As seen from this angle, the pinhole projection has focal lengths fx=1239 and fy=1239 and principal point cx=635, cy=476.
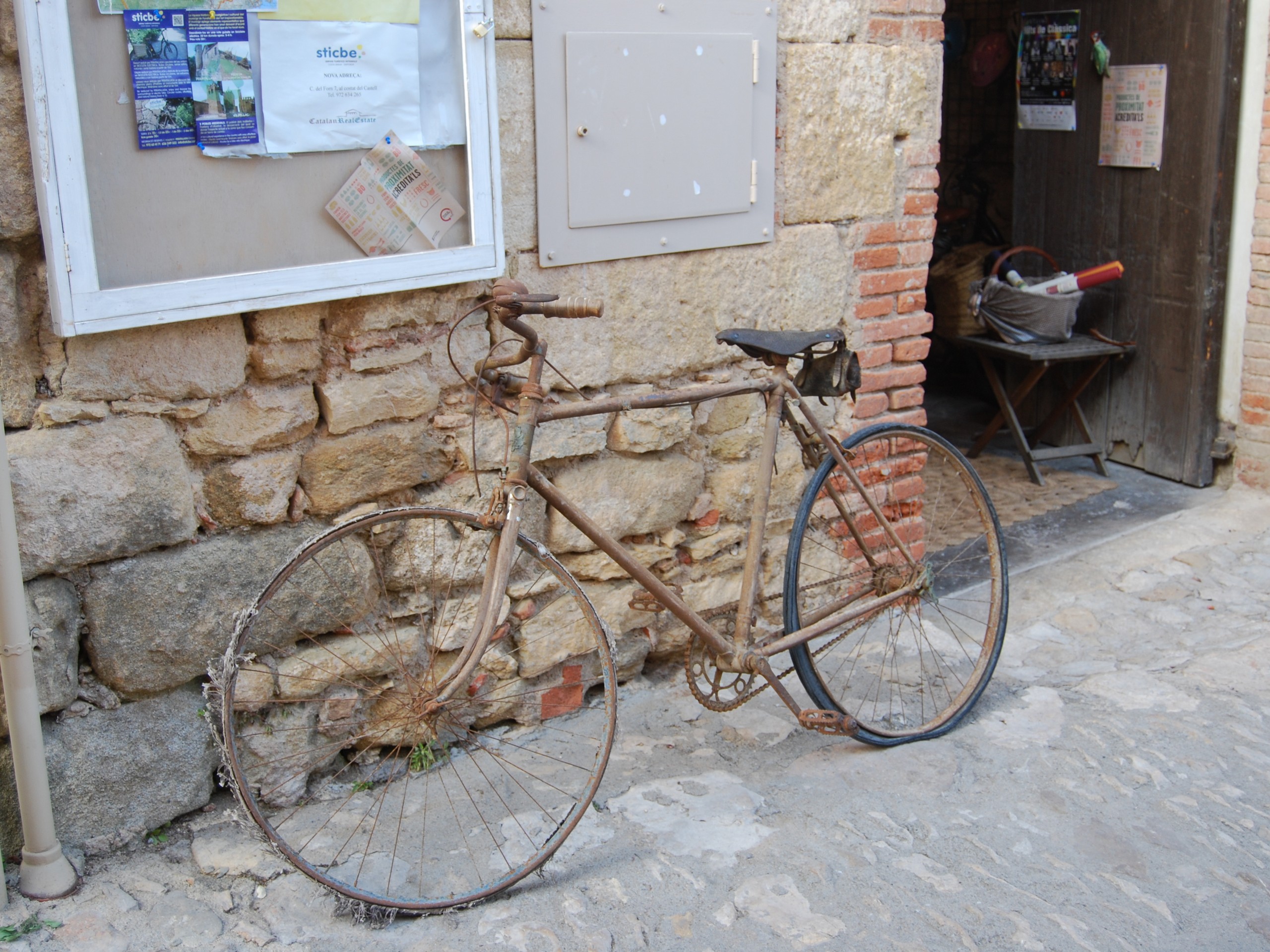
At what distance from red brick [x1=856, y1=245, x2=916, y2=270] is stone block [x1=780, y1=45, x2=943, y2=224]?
0.38 feet

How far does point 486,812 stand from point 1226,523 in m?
3.51

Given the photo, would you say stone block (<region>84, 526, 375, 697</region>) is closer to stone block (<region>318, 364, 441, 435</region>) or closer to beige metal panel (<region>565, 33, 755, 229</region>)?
stone block (<region>318, 364, 441, 435</region>)

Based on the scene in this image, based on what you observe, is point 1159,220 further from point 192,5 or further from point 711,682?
point 192,5

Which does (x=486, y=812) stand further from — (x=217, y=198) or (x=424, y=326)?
(x=217, y=198)

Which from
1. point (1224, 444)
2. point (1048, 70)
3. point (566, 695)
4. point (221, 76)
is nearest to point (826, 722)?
point (566, 695)

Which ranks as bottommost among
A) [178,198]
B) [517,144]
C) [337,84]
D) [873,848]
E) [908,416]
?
[873,848]

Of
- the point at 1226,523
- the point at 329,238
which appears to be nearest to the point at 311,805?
the point at 329,238

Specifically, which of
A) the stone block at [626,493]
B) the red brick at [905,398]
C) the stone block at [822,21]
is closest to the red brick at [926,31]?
the stone block at [822,21]

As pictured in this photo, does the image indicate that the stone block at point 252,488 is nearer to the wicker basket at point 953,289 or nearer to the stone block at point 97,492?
the stone block at point 97,492

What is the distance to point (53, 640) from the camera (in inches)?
104

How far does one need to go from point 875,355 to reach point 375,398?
1.77 m

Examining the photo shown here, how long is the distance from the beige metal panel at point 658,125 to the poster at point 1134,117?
8.96ft

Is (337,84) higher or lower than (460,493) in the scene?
higher

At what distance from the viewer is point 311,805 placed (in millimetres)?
3102
